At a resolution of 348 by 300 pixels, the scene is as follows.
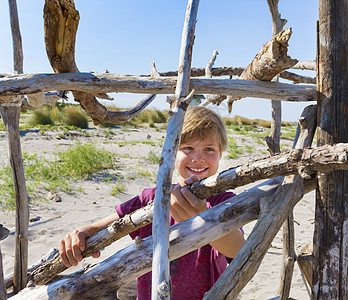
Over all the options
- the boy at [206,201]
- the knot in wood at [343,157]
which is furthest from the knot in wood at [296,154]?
the boy at [206,201]

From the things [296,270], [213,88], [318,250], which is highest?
[213,88]

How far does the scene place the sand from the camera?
3.36m

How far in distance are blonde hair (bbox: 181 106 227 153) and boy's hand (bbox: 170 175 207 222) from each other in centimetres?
47

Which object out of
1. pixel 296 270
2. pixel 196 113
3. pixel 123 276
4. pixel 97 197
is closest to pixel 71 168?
pixel 97 197

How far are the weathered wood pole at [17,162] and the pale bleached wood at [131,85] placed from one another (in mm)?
977

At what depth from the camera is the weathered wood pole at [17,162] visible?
223 centimetres

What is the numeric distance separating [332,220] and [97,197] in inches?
197

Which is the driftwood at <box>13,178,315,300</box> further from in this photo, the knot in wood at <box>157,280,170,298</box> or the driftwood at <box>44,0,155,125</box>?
the driftwood at <box>44,0,155,125</box>

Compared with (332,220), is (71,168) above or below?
below

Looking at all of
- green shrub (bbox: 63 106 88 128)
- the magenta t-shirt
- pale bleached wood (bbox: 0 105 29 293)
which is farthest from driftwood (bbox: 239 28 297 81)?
green shrub (bbox: 63 106 88 128)

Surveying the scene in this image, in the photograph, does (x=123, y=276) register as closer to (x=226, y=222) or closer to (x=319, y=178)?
(x=226, y=222)

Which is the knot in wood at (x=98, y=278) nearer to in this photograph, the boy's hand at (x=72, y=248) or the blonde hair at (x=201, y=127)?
the boy's hand at (x=72, y=248)

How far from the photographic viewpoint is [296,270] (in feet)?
11.6

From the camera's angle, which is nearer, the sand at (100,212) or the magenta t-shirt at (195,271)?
the magenta t-shirt at (195,271)
